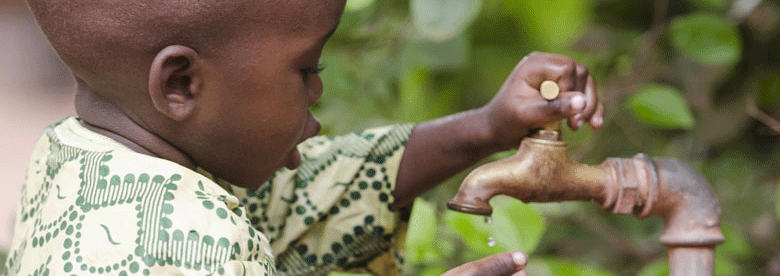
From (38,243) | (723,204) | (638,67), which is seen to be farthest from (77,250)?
(723,204)

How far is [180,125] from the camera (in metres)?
0.75

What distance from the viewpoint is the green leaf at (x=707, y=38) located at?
120cm

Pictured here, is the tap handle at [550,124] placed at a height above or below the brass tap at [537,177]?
above

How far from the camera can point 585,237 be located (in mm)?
1500

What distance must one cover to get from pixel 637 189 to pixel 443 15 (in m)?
0.41

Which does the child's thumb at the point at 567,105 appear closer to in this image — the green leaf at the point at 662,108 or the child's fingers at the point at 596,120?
the child's fingers at the point at 596,120

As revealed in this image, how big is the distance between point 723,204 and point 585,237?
206mm

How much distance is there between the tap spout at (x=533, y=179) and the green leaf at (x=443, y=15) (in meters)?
0.36

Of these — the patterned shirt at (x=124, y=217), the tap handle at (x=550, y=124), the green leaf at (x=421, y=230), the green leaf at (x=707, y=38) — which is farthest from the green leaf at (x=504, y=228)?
the green leaf at (x=707, y=38)

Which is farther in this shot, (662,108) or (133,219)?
(662,108)

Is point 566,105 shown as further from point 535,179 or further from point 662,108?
point 662,108

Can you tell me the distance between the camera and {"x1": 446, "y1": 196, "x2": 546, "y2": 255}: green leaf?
1.01 meters

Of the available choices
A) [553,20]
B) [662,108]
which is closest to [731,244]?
[662,108]

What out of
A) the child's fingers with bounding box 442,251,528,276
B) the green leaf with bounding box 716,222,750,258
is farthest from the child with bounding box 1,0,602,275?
the green leaf with bounding box 716,222,750,258
